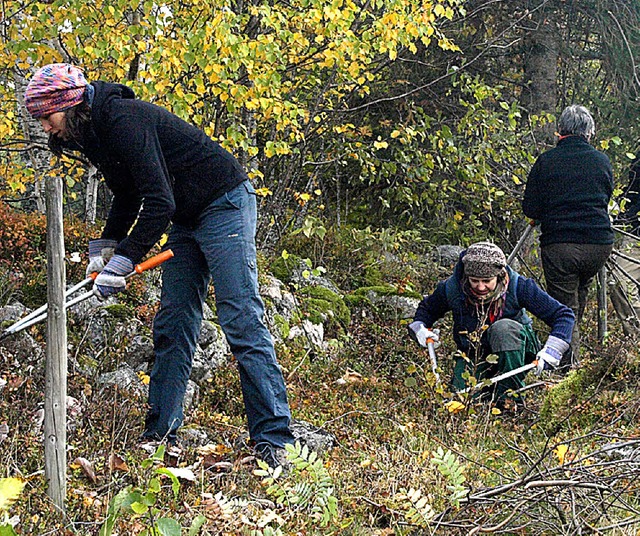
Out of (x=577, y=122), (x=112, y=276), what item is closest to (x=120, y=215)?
(x=112, y=276)

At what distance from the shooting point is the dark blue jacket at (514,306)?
5.22 m

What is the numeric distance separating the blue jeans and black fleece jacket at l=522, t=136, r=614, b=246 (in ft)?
10.8

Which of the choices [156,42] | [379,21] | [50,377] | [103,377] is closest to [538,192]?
[379,21]

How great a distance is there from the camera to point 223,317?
3969 millimetres

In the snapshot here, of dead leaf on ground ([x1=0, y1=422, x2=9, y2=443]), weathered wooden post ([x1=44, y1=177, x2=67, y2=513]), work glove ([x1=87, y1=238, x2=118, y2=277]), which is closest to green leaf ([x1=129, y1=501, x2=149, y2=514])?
weathered wooden post ([x1=44, y1=177, x2=67, y2=513])

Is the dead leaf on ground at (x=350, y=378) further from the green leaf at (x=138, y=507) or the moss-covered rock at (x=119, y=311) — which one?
the green leaf at (x=138, y=507)

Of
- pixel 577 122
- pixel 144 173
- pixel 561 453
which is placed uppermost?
pixel 577 122

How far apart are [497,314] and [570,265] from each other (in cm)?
145

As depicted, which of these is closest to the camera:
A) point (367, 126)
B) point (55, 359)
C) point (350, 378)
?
point (55, 359)

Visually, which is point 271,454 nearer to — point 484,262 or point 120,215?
point 120,215

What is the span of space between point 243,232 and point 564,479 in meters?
1.90

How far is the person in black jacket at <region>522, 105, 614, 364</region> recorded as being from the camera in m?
6.48

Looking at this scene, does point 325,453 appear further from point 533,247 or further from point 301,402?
point 533,247

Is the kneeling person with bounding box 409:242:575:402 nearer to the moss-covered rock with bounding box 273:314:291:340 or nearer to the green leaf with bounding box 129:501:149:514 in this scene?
the moss-covered rock with bounding box 273:314:291:340
